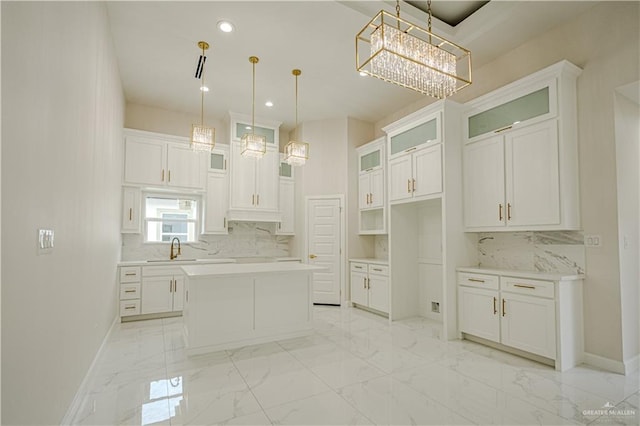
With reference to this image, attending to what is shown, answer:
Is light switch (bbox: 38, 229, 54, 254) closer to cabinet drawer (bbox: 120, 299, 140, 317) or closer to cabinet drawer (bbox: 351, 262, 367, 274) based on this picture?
cabinet drawer (bbox: 120, 299, 140, 317)

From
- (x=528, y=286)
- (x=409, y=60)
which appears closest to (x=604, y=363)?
(x=528, y=286)

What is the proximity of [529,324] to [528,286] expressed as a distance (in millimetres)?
378

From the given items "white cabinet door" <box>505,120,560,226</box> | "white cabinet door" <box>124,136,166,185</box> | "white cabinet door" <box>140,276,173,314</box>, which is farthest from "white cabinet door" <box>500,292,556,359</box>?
"white cabinet door" <box>124,136,166,185</box>

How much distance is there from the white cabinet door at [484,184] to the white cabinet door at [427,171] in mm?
353

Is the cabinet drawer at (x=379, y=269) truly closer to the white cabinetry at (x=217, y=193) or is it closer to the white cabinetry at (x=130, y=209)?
the white cabinetry at (x=217, y=193)

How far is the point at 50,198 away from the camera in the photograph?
1868 millimetres

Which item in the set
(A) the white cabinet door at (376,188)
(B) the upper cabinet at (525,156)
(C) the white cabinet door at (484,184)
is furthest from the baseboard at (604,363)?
(A) the white cabinet door at (376,188)

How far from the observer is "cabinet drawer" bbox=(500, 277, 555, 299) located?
3197mm

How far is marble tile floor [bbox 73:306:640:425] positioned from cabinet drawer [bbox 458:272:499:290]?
702 mm

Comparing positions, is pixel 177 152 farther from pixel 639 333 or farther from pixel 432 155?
pixel 639 333

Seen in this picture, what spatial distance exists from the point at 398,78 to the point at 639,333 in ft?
11.1

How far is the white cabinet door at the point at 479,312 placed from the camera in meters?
3.67

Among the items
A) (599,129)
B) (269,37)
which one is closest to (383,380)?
(599,129)

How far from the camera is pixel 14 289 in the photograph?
1407 mm
